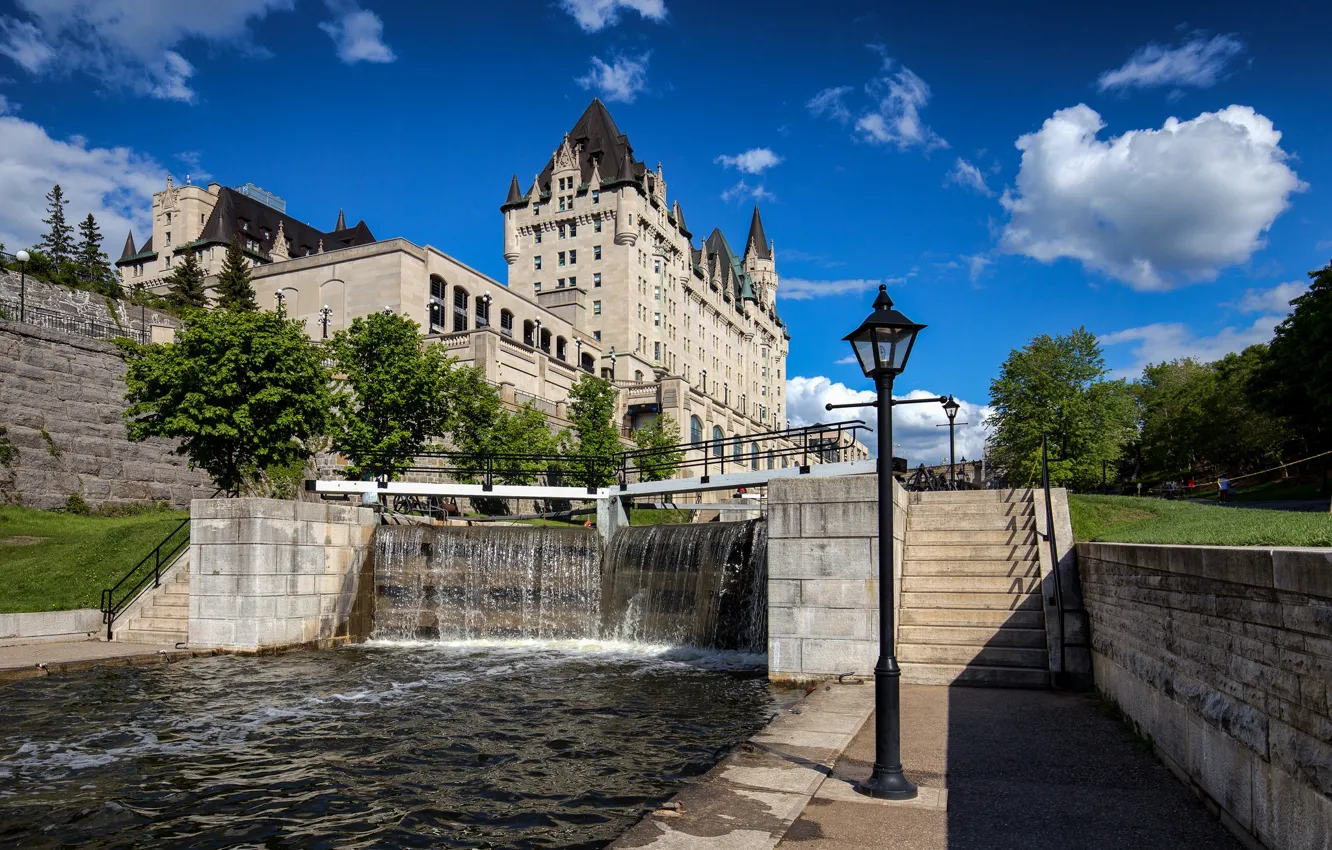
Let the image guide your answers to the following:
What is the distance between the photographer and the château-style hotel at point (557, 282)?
65312 millimetres

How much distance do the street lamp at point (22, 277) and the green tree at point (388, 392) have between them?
12545 mm

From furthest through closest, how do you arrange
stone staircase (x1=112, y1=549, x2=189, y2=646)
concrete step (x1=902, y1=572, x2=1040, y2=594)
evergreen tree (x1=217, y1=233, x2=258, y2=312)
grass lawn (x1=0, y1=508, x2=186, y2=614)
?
evergreen tree (x1=217, y1=233, x2=258, y2=312), grass lawn (x1=0, y1=508, x2=186, y2=614), stone staircase (x1=112, y1=549, x2=189, y2=646), concrete step (x1=902, y1=572, x2=1040, y2=594)

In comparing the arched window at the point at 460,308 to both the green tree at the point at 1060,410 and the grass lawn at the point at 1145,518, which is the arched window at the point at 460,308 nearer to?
the green tree at the point at 1060,410

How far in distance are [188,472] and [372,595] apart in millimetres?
20606

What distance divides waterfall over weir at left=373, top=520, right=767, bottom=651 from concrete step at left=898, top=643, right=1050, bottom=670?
7685 millimetres

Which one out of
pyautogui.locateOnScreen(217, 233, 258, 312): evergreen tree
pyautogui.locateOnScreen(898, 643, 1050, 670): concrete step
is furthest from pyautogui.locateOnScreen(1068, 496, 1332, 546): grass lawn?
pyautogui.locateOnScreen(217, 233, 258, 312): evergreen tree

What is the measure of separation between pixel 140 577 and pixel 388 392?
14.3 meters

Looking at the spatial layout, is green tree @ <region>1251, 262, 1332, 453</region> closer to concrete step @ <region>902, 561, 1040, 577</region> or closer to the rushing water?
concrete step @ <region>902, 561, 1040, 577</region>

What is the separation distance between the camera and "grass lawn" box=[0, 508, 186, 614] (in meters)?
→ 20.8

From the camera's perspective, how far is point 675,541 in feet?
73.2

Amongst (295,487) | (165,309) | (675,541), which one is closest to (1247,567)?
(675,541)

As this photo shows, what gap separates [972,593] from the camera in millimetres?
14609

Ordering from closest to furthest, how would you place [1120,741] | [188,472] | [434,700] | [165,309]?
[1120,741], [434,700], [188,472], [165,309]

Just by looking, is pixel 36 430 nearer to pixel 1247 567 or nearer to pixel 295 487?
pixel 295 487
